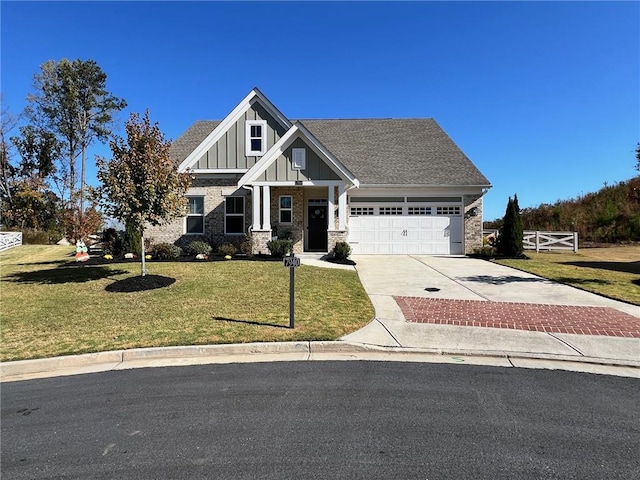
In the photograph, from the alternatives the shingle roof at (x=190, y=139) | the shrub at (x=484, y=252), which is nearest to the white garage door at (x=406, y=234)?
the shrub at (x=484, y=252)

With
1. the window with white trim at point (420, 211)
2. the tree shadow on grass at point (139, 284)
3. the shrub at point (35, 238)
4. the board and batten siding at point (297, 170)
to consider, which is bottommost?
the tree shadow on grass at point (139, 284)

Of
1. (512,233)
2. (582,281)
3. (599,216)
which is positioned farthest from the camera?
(599,216)

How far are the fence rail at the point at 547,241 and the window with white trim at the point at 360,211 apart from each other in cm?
846

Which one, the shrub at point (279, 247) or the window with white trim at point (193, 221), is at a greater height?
the window with white trim at point (193, 221)

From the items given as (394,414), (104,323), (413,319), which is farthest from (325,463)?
(104,323)

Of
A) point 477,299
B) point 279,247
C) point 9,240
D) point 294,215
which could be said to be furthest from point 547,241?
point 9,240

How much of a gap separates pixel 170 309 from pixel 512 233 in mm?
16034

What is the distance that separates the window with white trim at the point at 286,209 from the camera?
18.2 metres

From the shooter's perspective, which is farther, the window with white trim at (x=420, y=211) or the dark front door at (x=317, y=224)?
the window with white trim at (x=420, y=211)

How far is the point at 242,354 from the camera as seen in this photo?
5930 mm

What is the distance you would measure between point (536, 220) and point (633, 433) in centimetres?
3192

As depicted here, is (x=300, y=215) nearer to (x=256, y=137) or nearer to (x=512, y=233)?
(x=256, y=137)

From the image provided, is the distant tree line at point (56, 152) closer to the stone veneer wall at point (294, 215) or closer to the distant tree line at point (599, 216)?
the stone veneer wall at point (294, 215)

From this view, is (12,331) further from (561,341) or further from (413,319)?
(561,341)
